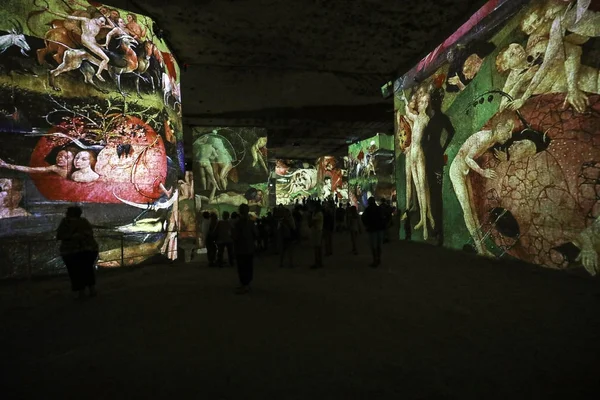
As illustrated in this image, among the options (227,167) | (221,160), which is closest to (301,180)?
(227,167)

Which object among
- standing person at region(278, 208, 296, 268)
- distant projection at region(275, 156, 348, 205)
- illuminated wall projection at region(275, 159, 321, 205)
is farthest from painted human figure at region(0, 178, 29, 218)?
illuminated wall projection at region(275, 159, 321, 205)

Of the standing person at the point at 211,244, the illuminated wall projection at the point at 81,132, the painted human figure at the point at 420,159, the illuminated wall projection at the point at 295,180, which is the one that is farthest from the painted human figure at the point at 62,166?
the illuminated wall projection at the point at 295,180

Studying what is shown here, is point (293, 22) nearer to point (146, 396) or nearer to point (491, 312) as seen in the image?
point (491, 312)

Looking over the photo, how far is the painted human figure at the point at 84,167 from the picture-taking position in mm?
9680

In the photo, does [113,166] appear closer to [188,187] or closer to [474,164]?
[474,164]

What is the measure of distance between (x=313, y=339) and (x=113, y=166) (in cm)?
853

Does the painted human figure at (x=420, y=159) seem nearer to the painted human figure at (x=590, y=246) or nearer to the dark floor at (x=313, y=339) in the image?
the dark floor at (x=313, y=339)

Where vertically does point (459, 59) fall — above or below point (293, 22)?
below

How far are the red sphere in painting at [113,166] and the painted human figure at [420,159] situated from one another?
9691 millimetres

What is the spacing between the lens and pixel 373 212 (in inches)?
371

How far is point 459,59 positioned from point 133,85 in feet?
34.2

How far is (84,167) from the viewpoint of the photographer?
9.80 metres

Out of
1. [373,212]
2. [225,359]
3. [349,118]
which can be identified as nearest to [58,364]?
[225,359]

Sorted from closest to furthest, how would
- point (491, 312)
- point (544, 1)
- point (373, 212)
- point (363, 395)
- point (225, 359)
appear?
1. point (363, 395)
2. point (225, 359)
3. point (491, 312)
4. point (544, 1)
5. point (373, 212)
